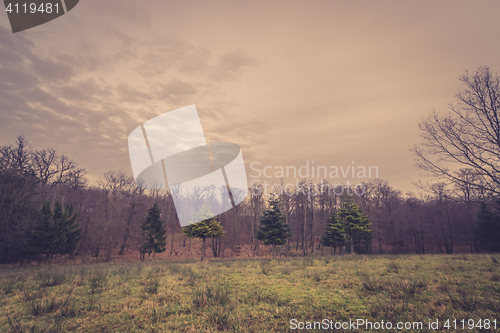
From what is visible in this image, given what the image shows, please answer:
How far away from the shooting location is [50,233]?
27891mm

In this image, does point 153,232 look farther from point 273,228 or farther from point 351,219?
point 351,219

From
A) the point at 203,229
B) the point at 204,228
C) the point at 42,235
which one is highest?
the point at 204,228

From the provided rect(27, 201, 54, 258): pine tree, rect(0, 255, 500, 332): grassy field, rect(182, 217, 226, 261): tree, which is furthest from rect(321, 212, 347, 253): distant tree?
rect(27, 201, 54, 258): pine tree

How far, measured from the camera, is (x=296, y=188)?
5056 cm

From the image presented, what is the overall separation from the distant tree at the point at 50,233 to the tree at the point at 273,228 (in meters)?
26.4

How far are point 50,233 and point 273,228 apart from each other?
29085 mm

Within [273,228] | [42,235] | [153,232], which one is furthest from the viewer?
[153,232]

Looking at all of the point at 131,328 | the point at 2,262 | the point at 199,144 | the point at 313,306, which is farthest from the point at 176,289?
the point at 2,262

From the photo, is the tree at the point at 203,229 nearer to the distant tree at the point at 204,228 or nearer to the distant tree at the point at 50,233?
the distant tree at the point at 204,228

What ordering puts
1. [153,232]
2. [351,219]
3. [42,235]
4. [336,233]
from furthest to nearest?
[336,233], [351,219], [153,232], [42,235]

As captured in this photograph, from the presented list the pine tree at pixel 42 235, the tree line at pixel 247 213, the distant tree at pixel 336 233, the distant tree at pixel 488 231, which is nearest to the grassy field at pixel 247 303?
the tree line at pixel 247 213

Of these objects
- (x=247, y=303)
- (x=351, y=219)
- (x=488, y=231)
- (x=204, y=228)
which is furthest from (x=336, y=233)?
(x=247, y=303)

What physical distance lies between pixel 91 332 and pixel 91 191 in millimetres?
56047

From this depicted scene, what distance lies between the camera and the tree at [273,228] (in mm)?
31153
